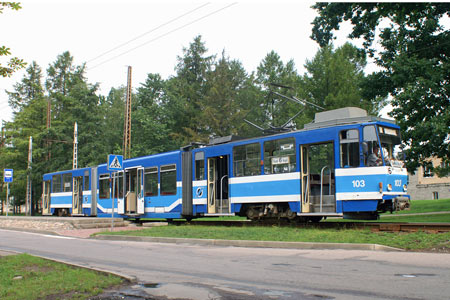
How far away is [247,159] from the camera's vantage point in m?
18.6

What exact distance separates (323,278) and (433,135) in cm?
1607

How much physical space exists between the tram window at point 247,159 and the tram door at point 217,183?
3.15 feet

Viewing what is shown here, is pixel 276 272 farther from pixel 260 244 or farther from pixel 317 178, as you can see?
pixel 317 178

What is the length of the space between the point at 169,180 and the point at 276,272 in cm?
1456

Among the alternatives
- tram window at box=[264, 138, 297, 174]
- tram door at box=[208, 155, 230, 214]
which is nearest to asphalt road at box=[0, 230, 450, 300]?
tram window at box=[264, 138, 297, 174]

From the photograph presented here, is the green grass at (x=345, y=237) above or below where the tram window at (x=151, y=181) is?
below

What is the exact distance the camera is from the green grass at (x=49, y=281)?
6.85 m

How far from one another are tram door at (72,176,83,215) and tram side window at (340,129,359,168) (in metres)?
19.8

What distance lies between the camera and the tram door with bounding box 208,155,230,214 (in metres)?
19.9

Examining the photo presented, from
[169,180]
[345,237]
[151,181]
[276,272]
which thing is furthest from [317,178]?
[151,181]

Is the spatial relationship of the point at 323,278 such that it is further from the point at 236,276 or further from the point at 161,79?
the point at 161,79

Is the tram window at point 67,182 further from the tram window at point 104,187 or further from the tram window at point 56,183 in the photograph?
the tram window at point 104,187

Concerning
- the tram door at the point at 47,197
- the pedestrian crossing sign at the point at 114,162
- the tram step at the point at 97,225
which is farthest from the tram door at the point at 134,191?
the tram door at the point at 47,197

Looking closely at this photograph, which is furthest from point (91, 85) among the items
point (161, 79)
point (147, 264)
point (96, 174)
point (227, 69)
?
point (147, 264)
